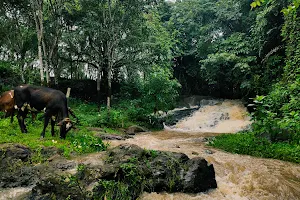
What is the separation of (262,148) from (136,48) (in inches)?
628

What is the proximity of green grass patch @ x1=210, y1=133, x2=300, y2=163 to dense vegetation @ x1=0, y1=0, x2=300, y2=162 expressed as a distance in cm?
33

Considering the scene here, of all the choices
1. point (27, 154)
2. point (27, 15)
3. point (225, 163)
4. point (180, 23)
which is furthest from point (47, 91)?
point (180, 23)

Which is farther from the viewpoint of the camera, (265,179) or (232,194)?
(265,179)

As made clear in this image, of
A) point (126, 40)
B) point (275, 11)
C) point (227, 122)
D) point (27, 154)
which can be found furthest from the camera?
point (126, 40)

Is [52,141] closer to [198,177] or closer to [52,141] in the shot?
[52,141]

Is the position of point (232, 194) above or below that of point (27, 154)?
below

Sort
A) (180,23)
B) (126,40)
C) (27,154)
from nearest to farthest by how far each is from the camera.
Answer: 1. (27,154)
2. (126,40)
3. (180,23)

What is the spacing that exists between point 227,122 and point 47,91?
16.1 metres

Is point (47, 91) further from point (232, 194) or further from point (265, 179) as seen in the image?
point (265, 179)

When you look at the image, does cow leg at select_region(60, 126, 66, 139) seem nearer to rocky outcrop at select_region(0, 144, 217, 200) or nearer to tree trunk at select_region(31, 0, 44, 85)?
rocky outcrop at select_region(0, 144, 217, 200)

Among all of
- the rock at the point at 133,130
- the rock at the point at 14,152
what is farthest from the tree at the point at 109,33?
the rock at the point at 14,152

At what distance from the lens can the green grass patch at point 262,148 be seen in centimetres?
927

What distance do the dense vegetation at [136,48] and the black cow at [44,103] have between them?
5.95 m

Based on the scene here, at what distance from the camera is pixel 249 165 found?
810 cm
